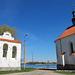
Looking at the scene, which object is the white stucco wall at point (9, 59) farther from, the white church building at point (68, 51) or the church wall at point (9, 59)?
the white church building at point (68, 51)

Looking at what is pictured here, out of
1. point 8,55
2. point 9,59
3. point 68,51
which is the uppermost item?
point 68,51

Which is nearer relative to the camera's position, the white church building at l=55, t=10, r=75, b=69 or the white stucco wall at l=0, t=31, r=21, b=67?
the white stucco wall at l=0, t=31, r=21, b=67

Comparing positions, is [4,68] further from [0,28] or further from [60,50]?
[0,28]

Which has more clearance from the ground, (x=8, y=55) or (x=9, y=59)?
(x=8, y=55)

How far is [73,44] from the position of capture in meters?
21.7

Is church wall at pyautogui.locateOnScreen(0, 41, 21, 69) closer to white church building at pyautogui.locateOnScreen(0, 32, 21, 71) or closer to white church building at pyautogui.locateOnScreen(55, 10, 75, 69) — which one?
white church building at pyautogui.locateOnScreen(0, 32, 21, 71)

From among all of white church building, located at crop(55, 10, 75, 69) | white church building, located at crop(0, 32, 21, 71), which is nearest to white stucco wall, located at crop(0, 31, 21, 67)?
white church building, located at crop(0, 32, 21, 71)

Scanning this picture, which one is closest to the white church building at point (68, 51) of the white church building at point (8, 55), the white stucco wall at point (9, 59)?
the white stucco wall at point (9, 59)

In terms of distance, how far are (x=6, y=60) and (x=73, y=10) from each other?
74.4 feet

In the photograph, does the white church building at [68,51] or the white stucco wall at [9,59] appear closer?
the white stucco wall at [9,59]

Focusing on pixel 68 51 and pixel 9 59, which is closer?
pixel 9 59

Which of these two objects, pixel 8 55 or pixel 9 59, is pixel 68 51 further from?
pixel 8 55

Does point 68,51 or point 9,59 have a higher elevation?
point 68,51

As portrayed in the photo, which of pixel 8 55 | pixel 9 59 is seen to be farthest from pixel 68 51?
pixel 8 55
